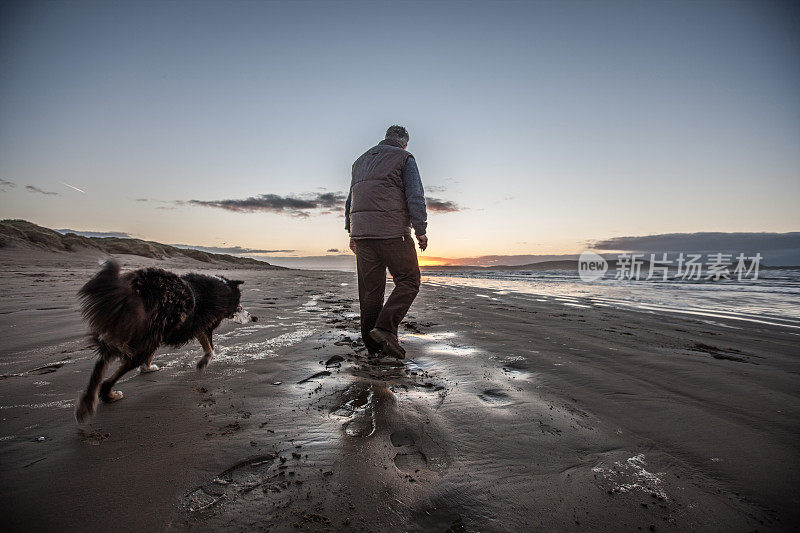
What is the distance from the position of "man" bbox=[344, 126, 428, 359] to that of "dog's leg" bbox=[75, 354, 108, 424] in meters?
2.21

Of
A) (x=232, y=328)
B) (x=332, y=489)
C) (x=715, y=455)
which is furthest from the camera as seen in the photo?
(x=232, y=328)

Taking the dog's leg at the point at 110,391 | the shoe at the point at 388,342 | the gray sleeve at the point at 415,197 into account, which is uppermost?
the gray sleeve at the point at 415,197

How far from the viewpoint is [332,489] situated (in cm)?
148

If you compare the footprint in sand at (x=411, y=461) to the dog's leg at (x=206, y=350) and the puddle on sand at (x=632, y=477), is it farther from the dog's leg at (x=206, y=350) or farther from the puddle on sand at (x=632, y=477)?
the dog's leg at (x=206, y=350)

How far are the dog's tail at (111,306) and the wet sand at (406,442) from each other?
0.55 meters

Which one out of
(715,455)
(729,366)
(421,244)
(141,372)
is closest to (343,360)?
(421,244)

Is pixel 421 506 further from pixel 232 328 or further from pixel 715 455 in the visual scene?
pixel 232 328

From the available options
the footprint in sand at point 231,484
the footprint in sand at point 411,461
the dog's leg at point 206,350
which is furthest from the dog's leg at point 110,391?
the footprint in sand at point 411,461

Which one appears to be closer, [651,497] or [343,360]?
[651,497]

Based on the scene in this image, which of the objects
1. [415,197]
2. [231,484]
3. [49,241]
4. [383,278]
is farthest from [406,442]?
[49,241]

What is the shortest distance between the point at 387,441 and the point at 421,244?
6.97ft

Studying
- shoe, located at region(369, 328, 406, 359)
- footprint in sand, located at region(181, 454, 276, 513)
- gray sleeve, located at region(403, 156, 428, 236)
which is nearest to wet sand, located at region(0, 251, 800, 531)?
footprint in sand, located at region(181, 454, 276, 513)

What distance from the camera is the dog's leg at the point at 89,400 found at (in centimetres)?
213

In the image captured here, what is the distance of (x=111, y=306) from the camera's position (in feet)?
7.61
